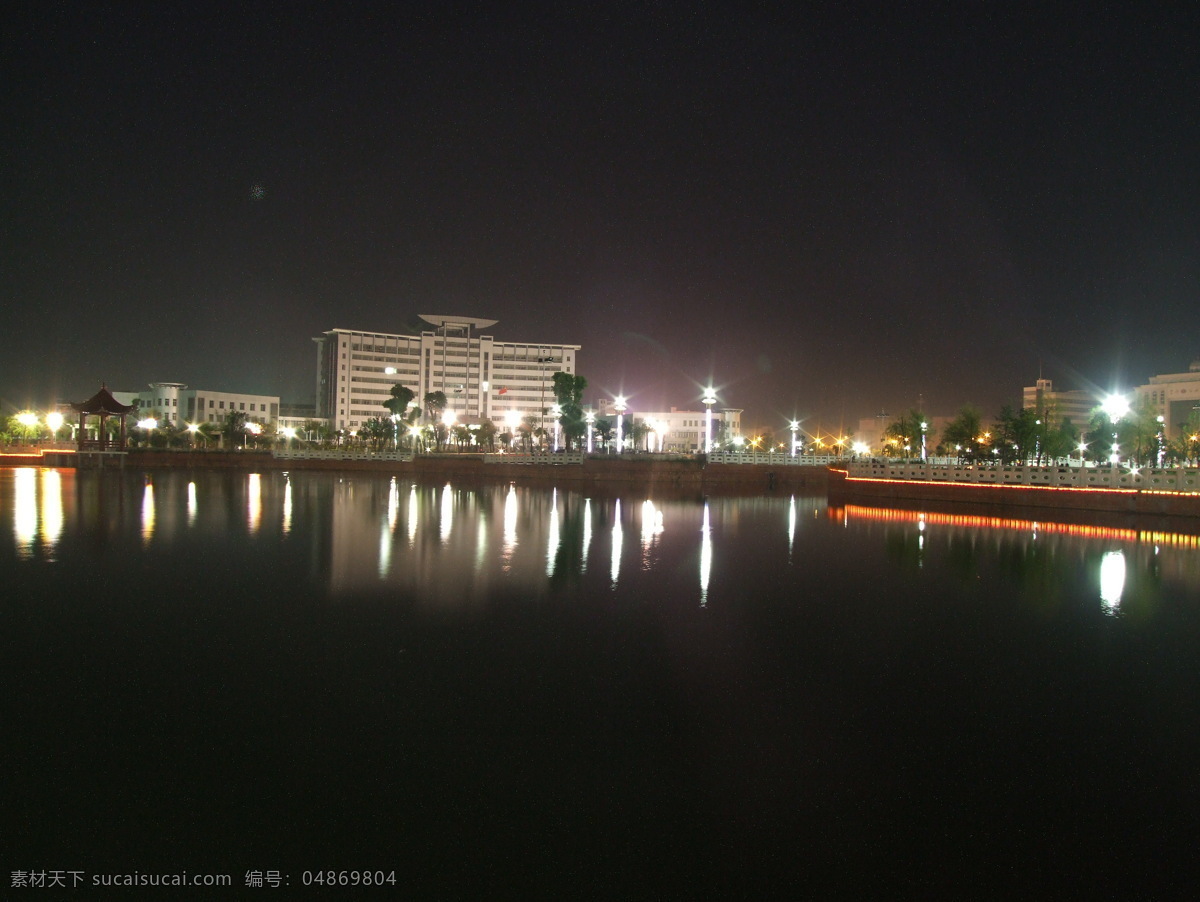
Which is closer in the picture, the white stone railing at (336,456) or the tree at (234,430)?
the white stone railing at (336,456)

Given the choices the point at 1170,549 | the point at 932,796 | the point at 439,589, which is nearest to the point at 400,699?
the point at 932,796

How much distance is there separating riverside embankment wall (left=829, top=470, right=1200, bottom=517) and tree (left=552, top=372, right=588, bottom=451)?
77.4 feet

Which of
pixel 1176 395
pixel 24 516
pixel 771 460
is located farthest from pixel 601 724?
pixel 1176 395

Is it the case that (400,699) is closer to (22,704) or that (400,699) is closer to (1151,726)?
(22,704)

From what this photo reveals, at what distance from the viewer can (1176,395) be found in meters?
92.7

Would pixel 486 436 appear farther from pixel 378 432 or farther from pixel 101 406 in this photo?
pixel 101 406

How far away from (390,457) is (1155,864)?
4585 centimetres

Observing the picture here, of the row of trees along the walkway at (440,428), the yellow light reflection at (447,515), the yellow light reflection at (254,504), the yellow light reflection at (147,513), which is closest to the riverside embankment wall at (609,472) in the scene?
the yellow light reflection at (254,504)

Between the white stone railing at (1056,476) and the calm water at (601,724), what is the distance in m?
12.8

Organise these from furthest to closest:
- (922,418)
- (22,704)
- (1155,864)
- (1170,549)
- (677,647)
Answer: (922,418) → (1170,549) → (677,647) → (22,704) → (1155,864)

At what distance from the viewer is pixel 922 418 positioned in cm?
5447

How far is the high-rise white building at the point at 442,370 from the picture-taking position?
98750mm

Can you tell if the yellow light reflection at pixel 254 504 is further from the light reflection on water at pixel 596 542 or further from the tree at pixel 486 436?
the tree at pixel 486 436

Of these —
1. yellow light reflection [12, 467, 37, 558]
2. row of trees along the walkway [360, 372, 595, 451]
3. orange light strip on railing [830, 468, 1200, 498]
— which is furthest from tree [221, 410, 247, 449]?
orange light strip on railing [830, 468, 1200, 498]
